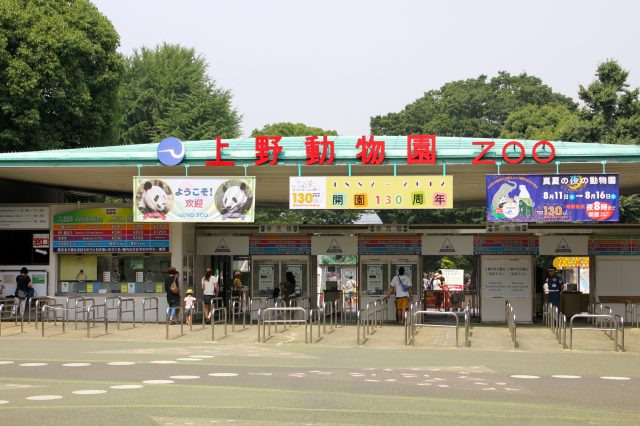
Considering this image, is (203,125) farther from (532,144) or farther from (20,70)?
(532,144)

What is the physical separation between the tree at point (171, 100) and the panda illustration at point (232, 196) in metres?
35.4

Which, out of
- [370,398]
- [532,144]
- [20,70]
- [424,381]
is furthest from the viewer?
[20,70]

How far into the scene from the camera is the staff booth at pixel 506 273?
27.2 metres

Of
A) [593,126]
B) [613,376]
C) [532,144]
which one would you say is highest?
[593,126]

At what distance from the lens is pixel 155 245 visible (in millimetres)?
26562

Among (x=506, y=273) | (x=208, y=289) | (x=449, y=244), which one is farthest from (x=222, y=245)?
(x=506, y=273)

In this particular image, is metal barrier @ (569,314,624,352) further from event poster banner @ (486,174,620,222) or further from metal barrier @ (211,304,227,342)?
metal barrier @ (211,304,227,342)

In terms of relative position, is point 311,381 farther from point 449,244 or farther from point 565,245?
point 565,245

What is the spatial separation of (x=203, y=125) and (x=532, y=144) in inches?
1529

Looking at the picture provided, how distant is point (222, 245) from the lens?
2827cm

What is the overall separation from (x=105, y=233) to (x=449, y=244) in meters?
9.80

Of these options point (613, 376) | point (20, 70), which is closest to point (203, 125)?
point (20, 70)

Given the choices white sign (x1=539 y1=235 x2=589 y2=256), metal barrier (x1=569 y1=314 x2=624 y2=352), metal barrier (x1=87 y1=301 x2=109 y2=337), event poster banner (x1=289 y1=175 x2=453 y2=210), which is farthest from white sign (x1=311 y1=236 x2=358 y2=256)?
metal barrier (x1=569 y1=314 x2=624 y2=352)

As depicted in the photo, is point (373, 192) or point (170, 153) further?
point (170, 153)
